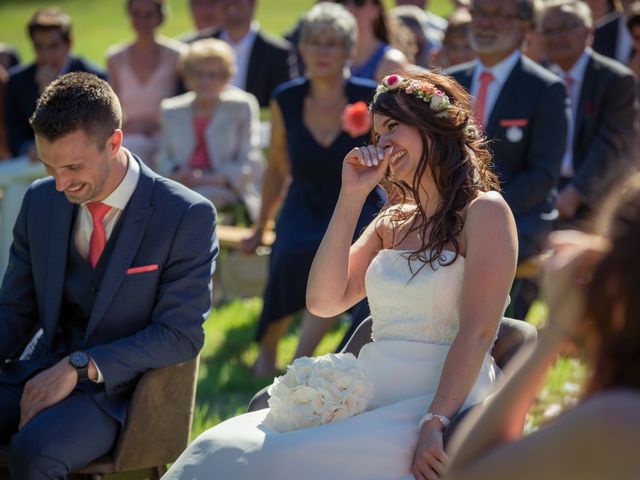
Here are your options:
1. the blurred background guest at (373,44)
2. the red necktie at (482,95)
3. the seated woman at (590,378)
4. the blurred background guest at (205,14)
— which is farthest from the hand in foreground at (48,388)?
the blurred background guest at (205,14)

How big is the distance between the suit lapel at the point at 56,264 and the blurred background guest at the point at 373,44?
3.72m

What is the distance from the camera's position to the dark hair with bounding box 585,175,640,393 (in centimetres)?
205

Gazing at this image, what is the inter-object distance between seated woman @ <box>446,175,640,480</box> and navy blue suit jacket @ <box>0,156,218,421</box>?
206 centimetres

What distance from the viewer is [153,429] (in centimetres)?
418

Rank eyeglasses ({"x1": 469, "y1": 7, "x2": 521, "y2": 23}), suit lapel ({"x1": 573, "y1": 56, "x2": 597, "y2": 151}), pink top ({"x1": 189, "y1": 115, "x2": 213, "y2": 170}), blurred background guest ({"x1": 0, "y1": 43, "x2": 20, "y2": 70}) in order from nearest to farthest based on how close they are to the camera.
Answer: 1. eyeglasses ({"x1": 469, "y1": 7, "x2": 521, "y2": 23})
2. suit lapel ({"x1": 573, "y1": 56, "x2": 597, "y2": 151})
3. pink top ({"x1": 189, "y1": 115, "x2": 213, "y2": 170})
4. blurred background guest ({"x1": 0, "y1": 43, "x2": 20, "y2": 70})

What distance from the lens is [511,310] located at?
5.14 meters

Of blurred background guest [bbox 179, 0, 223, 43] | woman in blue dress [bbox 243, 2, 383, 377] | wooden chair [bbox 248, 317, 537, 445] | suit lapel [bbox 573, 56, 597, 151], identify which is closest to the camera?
wooden chair [bbox 248, 317, 537, 445]

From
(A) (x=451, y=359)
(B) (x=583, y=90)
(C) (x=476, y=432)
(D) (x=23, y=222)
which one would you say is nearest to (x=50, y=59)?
(B) (x=583, y=90)

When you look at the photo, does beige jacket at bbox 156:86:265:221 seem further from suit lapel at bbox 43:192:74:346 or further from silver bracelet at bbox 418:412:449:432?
silver bracelet at bbox 418:412:449:432

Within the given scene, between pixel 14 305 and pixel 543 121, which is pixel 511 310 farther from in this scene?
pixel 14 305

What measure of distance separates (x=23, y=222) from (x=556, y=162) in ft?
9.61

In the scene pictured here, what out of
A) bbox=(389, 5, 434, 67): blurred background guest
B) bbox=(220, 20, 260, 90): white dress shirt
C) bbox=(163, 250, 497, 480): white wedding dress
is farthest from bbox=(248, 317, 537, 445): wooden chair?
bbox=(220, 20, 260, 90): white dress shirt

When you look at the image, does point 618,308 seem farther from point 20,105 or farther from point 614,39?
point 20,105

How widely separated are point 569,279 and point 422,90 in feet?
6.00
